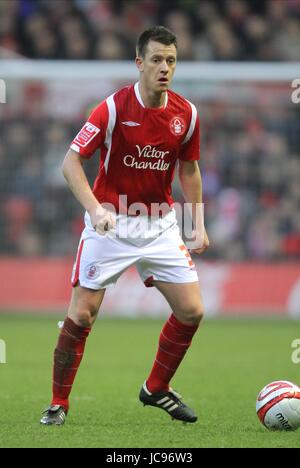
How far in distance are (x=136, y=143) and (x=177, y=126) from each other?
308mm

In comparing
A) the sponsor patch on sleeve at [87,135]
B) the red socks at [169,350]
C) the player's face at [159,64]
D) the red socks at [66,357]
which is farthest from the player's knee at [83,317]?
the player's face at [159,64]

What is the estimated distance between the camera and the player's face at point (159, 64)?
646 centimetres

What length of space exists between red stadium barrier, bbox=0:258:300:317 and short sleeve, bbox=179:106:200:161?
320 inches

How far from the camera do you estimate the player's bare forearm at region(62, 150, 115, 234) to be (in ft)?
19.7

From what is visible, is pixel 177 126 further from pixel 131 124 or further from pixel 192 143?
pixel 131 124

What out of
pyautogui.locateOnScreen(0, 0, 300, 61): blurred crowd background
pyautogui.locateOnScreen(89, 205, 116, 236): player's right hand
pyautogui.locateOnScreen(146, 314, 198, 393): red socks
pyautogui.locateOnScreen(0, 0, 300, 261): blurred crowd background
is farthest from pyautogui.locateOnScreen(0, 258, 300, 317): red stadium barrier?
pyautogui.locateOnScreen(89, 205, 116, 236): player's right hand

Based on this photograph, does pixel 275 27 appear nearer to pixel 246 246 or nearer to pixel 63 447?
pixel 246 246

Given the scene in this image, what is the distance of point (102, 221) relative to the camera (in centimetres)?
600

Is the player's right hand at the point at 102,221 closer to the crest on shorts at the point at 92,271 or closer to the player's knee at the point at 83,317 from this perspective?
the crest on shorts at the point at 92,271

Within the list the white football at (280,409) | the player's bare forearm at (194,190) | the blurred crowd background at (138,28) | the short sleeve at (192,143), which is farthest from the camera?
the blurred crowd background at (138,28)

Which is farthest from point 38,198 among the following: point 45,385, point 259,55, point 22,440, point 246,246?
point 22,440

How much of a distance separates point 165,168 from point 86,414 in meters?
1.74

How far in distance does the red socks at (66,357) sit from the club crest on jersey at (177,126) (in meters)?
1.38

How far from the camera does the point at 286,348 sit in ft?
38.2
